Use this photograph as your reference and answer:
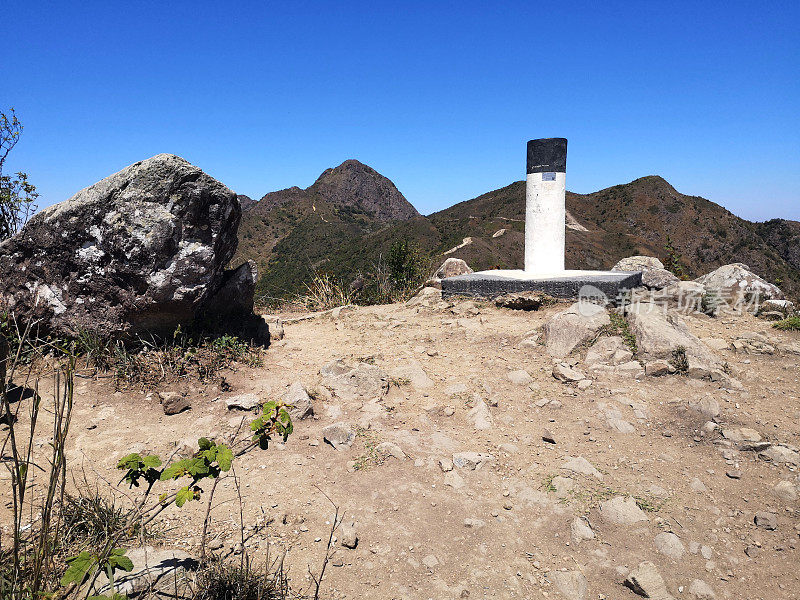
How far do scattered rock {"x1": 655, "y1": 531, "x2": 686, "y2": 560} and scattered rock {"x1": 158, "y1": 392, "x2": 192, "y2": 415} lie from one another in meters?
3.51

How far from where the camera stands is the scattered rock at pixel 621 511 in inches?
108

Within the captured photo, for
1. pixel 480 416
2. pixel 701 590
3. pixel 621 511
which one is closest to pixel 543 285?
pixel 480 416

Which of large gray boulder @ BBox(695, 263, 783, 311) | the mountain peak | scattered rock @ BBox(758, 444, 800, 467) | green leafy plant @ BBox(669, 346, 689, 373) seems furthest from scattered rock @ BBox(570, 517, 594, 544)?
the mountain peak

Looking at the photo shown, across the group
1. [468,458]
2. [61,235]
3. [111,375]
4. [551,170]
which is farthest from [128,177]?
[551,170]

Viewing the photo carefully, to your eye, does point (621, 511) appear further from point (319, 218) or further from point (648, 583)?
point (319, 218)

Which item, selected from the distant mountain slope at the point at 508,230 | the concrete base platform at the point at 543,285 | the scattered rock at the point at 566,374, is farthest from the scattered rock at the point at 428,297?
the distant mountain slope at the point at 508,230

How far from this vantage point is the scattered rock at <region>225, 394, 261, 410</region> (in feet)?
13.0

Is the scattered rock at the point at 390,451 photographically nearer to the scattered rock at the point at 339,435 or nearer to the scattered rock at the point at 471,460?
the scattered rock at the point at 339,435

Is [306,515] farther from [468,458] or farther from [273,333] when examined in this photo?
[273,333]

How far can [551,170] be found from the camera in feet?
27.7

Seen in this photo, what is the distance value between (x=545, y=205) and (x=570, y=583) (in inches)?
283

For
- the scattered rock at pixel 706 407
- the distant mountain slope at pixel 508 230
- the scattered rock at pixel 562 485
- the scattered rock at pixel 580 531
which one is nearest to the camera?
the scattered rock at pixel 580 531

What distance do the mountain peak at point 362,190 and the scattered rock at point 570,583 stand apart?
5897 centimetres

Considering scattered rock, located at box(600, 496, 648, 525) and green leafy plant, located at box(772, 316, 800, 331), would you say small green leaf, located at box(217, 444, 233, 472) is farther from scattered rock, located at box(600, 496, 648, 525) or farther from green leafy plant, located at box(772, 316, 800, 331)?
green leafy plant, located at box(772, 316, 800, 331)
